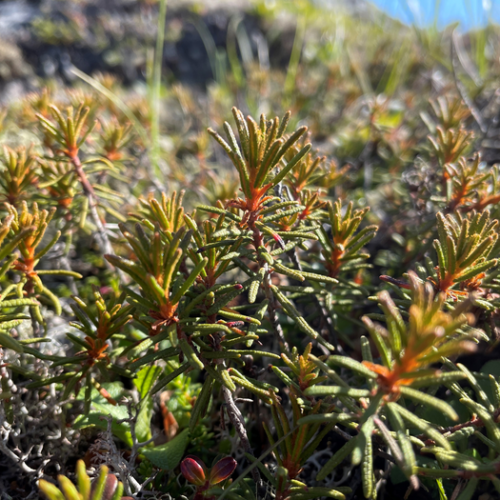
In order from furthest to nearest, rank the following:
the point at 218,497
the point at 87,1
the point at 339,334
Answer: the point at 87,1 → the point at 339,334 → the point at 218,497

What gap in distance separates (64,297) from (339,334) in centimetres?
140

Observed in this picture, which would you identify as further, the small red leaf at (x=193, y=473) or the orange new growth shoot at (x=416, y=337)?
the small red leaf at (x=193, y=473)

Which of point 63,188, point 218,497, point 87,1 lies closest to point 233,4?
point 87,1

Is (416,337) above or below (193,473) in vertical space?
above

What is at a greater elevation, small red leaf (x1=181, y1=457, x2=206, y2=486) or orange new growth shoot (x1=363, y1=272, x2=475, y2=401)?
orange new growth shoot (x1=363, y1=272, x2=475, y2=401)

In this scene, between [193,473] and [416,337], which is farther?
[193,473]

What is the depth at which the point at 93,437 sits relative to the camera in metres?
1.61

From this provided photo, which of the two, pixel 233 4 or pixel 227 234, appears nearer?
pixel 227 234

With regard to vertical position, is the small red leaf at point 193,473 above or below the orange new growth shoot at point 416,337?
below

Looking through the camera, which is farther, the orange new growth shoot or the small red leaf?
the small red leaf

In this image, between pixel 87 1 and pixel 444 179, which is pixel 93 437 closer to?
pixel 444 179

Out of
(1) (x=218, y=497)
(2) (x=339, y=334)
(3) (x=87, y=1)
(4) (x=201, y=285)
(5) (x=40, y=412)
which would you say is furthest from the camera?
(3) (x=87, y=1)

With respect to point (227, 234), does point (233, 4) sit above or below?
above

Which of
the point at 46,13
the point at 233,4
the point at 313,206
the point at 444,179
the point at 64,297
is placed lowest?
the point at 64,297
